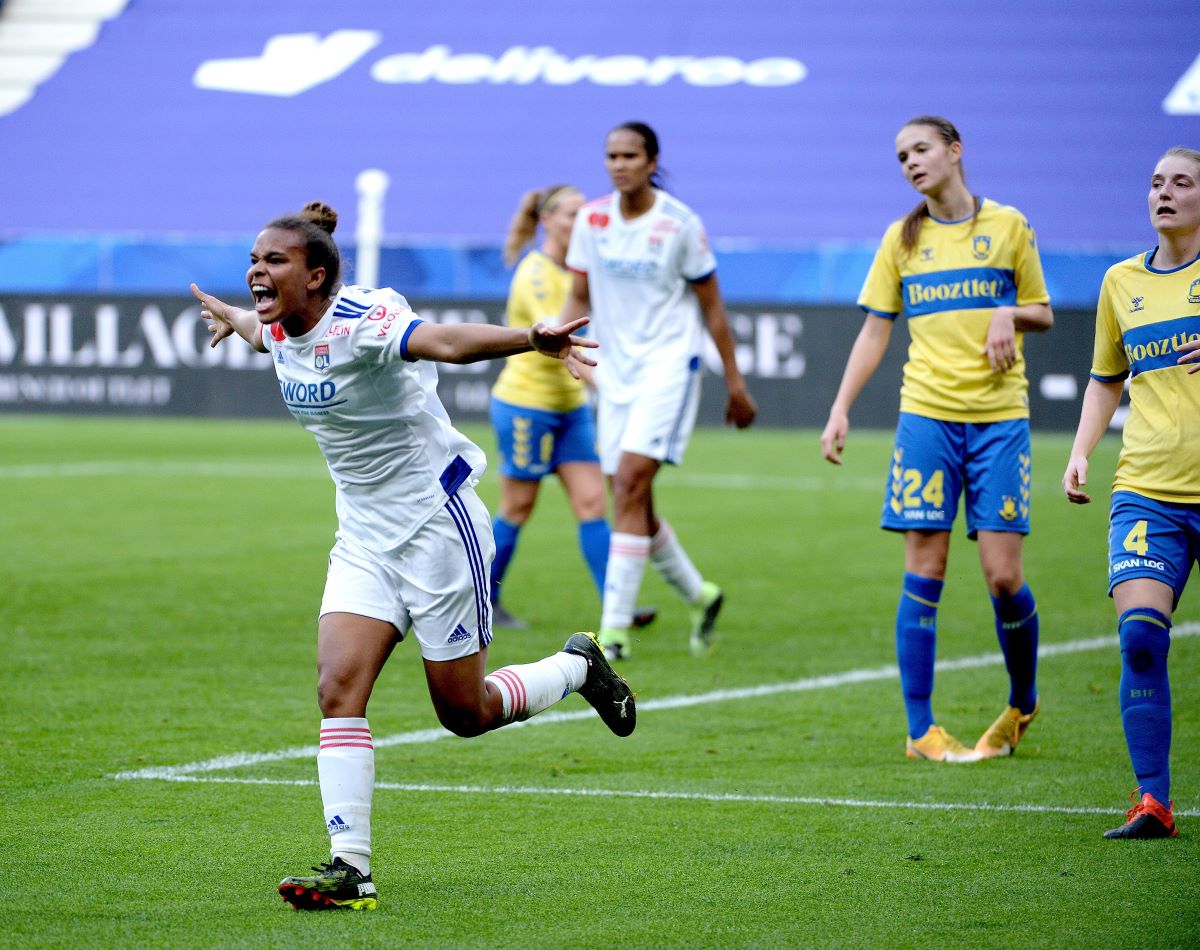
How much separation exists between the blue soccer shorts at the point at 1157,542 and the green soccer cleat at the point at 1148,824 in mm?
603

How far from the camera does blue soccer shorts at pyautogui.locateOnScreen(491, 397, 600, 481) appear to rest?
9.83 metres

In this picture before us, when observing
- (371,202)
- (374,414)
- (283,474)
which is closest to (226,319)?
(374,414)

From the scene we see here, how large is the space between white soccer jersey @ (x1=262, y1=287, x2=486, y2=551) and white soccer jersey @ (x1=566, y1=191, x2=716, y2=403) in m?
3.88

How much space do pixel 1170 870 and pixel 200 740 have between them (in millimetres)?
3544

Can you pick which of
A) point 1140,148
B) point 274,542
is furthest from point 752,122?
point 274,542

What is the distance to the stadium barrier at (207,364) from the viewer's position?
864 inches

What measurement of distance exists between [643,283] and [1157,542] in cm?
390

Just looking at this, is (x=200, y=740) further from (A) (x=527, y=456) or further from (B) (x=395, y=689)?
(A) (x=527, y=456)

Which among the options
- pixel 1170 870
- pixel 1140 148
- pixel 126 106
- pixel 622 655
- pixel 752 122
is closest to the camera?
pixel 1170 870

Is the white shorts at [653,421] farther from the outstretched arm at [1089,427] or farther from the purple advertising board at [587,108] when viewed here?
the purple advertising board at [587,108]

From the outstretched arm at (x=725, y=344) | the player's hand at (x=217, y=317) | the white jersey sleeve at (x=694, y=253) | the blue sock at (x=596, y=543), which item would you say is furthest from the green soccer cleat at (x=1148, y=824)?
the blue sock at (x=596, y=543)

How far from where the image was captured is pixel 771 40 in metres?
29.7

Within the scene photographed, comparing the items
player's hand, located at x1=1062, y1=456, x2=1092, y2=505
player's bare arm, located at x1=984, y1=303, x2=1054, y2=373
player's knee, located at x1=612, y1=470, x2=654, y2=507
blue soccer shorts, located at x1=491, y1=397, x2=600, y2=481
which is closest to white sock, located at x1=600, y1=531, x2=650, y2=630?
player's knee, located at x1=612, y1=470, x2=654, y2=507

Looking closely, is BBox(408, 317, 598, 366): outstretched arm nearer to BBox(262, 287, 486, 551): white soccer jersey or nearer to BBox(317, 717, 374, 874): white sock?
BBox(262, 287, 486, 551): white soccer jersey
